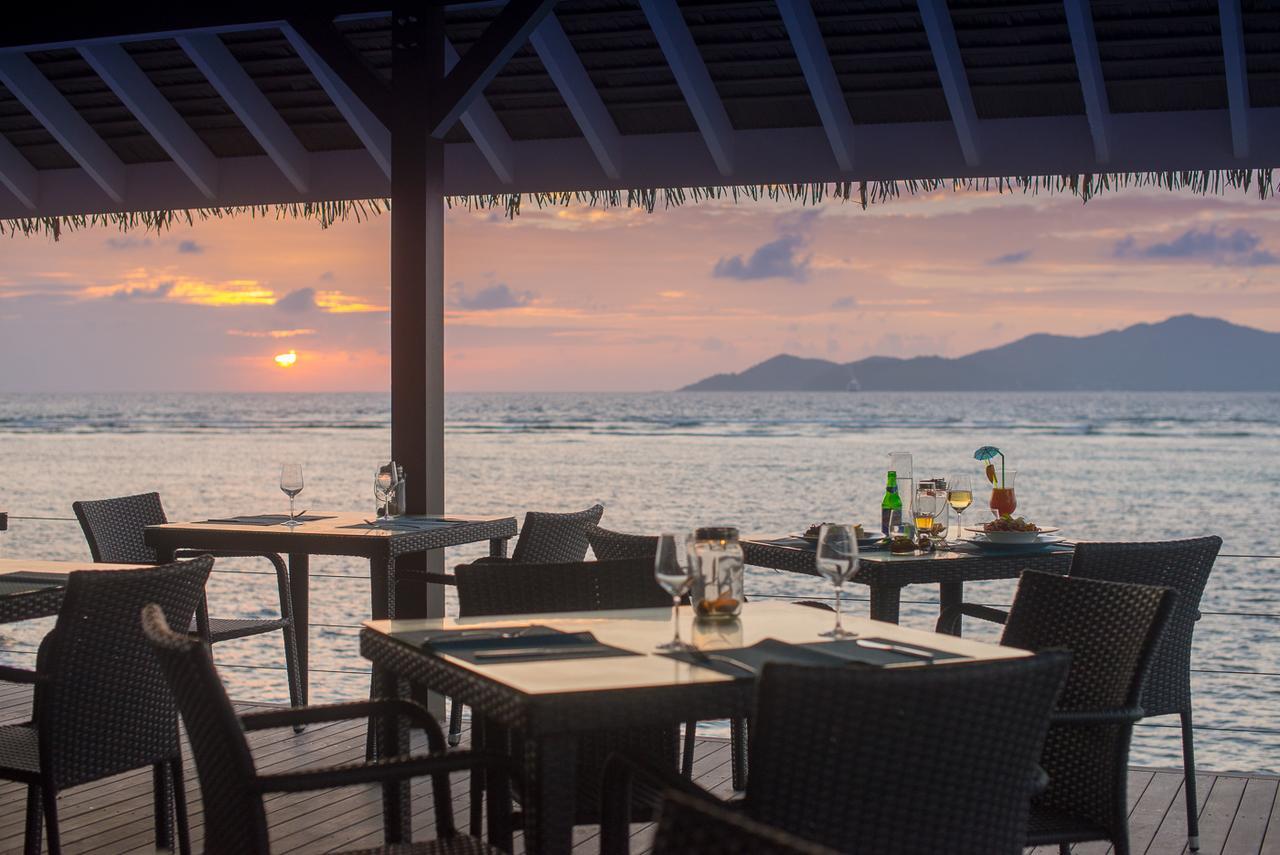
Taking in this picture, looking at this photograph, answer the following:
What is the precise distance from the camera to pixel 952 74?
502 centimetres

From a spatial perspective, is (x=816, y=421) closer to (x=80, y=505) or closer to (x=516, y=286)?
(x=516, y=286)

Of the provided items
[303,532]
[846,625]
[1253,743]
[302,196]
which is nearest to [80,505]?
[303,532]

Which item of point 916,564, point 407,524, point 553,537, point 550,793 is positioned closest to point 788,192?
point 553,537

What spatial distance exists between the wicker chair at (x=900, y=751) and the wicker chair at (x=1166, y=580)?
1497mm

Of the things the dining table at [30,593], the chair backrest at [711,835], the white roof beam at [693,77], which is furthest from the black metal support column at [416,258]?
the chair backrest at [711,835]

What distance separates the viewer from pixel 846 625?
266 centimetres

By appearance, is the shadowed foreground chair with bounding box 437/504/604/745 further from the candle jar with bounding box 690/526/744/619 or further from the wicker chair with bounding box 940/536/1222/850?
the candle jar with bounding box 690/526/744/619

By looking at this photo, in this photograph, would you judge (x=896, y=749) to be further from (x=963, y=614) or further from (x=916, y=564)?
(x=963, y=614)

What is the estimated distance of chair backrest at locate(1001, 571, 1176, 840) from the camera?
2531 mm

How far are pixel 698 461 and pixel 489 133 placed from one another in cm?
2483

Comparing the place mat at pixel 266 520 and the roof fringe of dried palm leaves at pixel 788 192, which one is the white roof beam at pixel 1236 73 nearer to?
the roof fringe of dried palm leaves at pixel 788 192

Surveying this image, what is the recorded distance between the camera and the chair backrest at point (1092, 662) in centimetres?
253

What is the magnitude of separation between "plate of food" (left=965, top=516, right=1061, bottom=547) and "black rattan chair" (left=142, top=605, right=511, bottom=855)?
1.99m

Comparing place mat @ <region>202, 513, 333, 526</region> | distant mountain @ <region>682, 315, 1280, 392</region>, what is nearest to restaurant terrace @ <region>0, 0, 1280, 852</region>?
place mat @ <region>202, 513, 333, 526</region>
